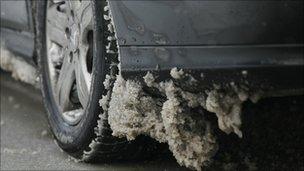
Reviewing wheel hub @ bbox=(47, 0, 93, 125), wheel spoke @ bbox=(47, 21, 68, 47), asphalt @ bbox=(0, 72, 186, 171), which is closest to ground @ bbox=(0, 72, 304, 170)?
asphalt @ bbox=(0, 72, 186, 171)

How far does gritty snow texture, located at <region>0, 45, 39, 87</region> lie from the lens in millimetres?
3957

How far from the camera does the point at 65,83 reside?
3.21m

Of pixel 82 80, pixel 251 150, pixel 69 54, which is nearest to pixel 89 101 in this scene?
pixel 82 80

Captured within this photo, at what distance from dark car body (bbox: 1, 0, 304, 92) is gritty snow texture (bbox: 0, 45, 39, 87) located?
1.71m

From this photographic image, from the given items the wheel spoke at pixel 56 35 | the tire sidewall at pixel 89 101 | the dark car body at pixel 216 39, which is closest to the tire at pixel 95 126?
the tire sidewall at pixel 89 101

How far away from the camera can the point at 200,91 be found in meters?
2.18

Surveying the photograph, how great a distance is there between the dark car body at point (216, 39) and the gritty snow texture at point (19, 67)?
1.71 metres

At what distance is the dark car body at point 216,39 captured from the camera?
2041mm

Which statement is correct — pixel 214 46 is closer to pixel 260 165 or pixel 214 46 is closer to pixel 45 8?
pixel 260 165

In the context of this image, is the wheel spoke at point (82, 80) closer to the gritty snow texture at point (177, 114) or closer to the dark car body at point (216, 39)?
the gritty snow texture at point (177, 114)

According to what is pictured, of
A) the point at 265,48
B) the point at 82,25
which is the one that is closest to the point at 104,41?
the point at 82,25

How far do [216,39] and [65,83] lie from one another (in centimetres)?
126

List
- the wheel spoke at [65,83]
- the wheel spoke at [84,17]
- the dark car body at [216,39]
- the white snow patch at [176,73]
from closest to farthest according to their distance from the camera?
1. the dark car body at [216,39]
2. the white snow patch at [176,73]
3. the wheel spoke at [84,17]
4. the wheel spoke at [65,83]

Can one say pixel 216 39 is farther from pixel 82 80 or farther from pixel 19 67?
pixel 19 67
